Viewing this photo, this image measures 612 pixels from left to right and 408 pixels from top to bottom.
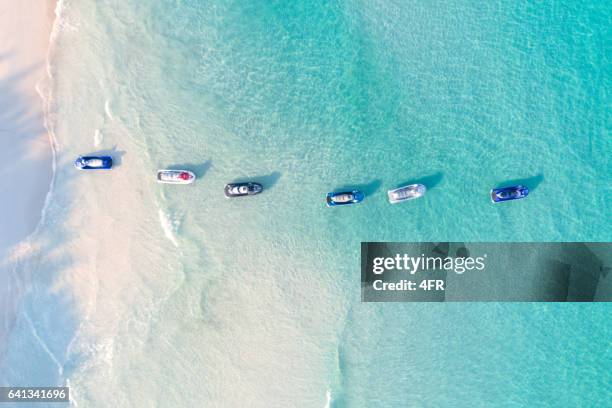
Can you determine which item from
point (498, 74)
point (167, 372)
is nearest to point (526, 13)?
point (498, 74)

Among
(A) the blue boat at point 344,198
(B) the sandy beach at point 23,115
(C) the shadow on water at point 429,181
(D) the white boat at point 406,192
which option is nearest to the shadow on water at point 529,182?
(C) the shadow on water at point 429,181

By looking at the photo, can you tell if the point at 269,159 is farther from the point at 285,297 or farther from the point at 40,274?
the point at 40,274

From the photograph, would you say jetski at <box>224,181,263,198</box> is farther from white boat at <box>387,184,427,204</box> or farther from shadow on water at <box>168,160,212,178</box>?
white boat at <box>387,184,427,204</box>

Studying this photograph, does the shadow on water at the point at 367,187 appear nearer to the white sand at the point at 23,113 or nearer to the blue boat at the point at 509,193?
the blue boat at the point at 509,193

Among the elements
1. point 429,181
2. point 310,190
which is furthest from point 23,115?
point 429,181

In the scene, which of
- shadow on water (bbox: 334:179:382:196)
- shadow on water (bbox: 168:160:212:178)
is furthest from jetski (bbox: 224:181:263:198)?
shadow on water (bbox: 334:179:382:196)
